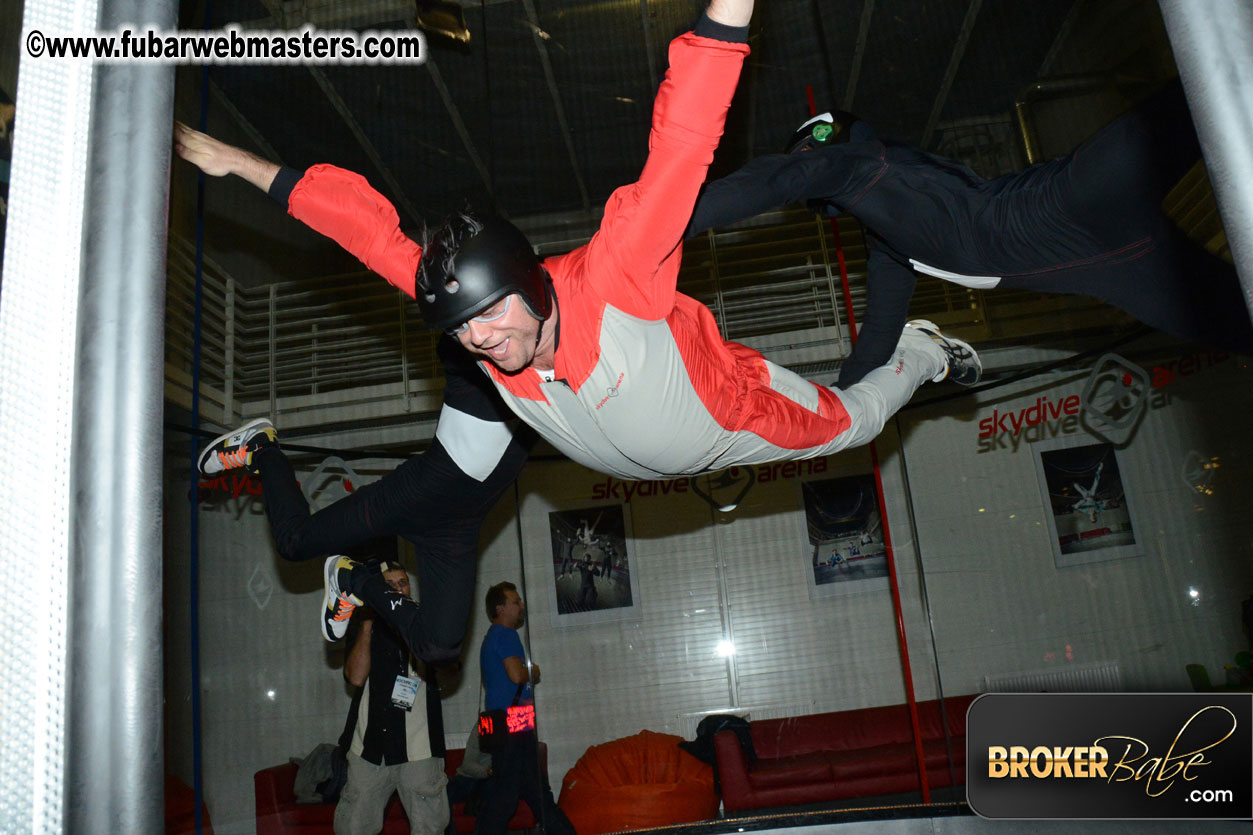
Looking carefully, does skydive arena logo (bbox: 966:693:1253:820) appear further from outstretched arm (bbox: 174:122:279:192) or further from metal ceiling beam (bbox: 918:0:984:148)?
outstretched arm (bbox: 174:122:279:192)

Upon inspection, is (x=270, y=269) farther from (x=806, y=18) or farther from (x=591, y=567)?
(x=806, y=18)

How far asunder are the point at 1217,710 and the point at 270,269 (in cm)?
401

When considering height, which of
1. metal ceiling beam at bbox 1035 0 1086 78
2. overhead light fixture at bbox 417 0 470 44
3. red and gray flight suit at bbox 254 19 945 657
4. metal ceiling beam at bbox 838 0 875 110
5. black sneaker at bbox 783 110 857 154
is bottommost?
red and gray flight suit at bbox 254 19 945 657

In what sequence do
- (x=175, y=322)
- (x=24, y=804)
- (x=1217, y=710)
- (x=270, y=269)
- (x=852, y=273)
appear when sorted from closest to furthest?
1. (x=24, y=804)
2. (x=1217, y=710)
3. (x=175, y=322)
4. (x=270, y=269)
5. (x=852, y=273)

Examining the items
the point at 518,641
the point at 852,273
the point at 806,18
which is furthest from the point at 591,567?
the point at 806,18

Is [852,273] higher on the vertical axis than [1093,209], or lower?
higher

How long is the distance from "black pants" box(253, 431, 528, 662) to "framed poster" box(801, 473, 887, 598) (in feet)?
5.74

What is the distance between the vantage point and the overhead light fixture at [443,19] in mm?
3592

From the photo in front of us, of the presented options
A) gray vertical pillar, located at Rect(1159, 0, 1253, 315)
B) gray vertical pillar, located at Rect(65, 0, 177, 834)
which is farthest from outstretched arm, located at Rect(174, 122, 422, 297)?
gray vertical pillar, located at Rect(1159, 0, 1253, 315)

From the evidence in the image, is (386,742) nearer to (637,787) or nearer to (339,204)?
(637,787)

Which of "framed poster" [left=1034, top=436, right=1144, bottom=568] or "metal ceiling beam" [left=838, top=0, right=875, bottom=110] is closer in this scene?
"framed poster" [left=1034, top=436, right=1144, bottom=568]

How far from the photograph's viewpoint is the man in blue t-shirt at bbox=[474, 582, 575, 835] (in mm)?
3412

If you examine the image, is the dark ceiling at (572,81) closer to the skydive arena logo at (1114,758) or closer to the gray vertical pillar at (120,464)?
the skydive arena logo at (1114,758)

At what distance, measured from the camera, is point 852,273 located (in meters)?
3.75
